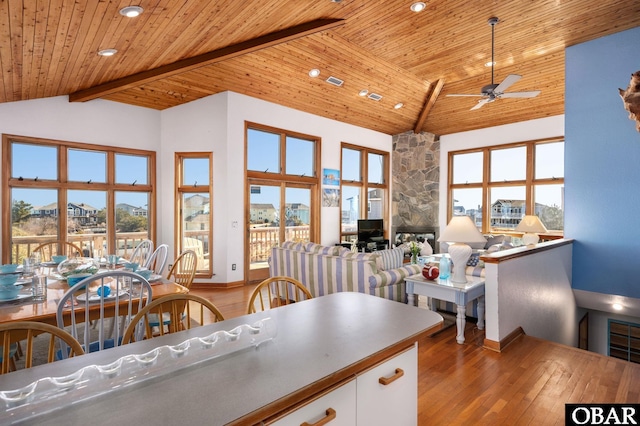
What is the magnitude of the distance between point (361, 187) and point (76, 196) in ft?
19.3

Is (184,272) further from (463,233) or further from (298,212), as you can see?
(298,212)

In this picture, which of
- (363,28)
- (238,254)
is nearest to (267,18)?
(363,28)

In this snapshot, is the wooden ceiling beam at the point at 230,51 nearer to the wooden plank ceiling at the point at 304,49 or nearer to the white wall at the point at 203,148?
the wooden plank ceiling at the point at 304,49

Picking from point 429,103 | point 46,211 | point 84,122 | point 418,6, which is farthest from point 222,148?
point 429,103

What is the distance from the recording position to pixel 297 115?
704cm

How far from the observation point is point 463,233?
11.9 feet

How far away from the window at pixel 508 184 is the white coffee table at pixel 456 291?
15.7 feet

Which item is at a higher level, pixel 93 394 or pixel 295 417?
pixel 93 394

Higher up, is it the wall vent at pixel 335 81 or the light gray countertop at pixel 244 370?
the wall vent at pixel 335 81

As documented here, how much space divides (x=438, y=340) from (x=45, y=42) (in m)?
4.90

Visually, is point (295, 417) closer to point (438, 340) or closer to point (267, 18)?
point (438, 340)

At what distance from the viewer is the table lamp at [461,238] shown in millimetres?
3600

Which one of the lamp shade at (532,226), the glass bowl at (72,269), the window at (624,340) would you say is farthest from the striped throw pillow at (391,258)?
the window at (624,340)

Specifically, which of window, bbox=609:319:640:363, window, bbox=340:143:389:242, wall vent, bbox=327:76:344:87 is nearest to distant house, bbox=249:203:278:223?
window, bbox=340:143:389:242
